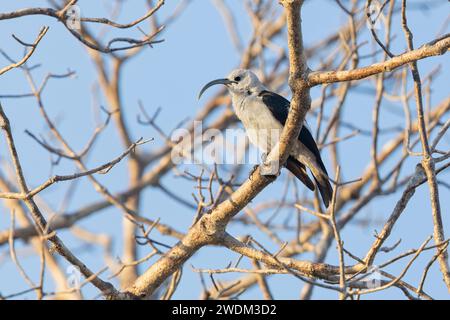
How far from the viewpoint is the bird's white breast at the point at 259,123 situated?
22.5ft

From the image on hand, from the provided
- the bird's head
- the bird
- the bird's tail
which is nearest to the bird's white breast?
the bird

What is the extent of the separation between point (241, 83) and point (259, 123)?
727 mm

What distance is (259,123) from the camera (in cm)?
697

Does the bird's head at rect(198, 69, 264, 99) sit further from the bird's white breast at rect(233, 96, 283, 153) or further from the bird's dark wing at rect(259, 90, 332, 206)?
the bird's dark wing at rect(259, 90, 332, 206)

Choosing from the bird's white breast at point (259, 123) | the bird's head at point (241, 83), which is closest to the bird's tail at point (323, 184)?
the bird's white breast at point (259, 123)

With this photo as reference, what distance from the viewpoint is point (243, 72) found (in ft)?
→ 25.1

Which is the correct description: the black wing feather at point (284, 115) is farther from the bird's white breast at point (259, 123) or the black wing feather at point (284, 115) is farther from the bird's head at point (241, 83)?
the bird's head at point (241, 83)

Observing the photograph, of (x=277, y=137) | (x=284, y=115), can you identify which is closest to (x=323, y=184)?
(x=277, y=137)

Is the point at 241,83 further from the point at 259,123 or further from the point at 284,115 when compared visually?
the point at 284,115

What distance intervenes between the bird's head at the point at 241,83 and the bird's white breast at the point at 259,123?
0.22 m

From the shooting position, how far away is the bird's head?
7.46 m

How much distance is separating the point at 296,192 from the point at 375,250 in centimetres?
303
